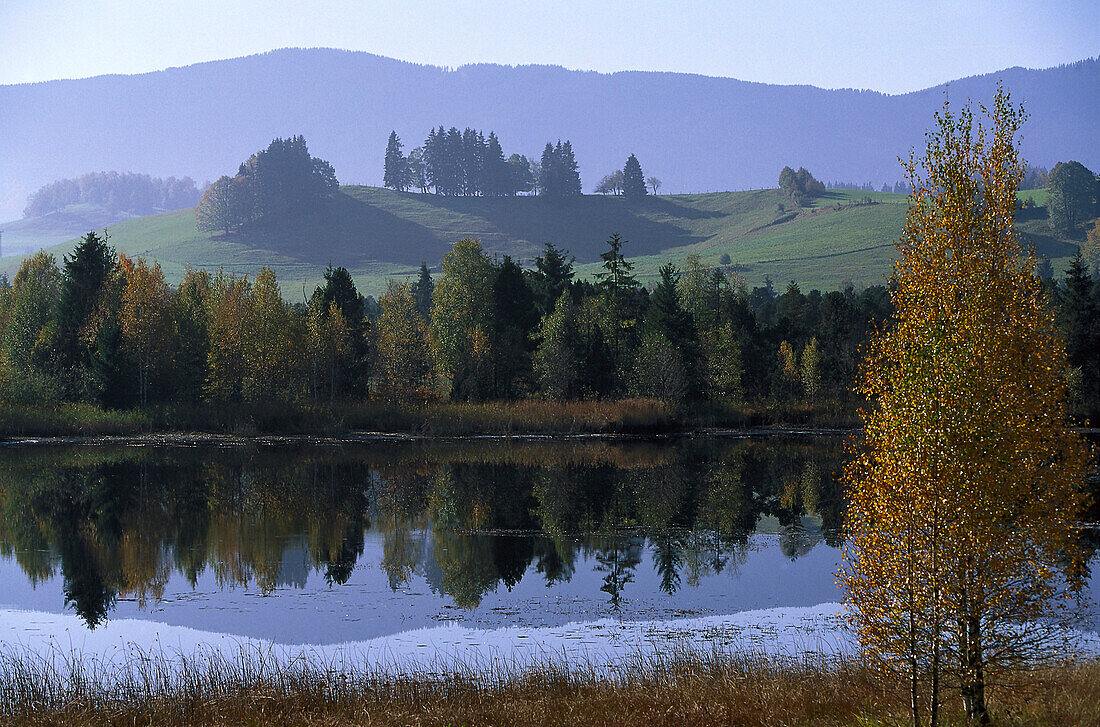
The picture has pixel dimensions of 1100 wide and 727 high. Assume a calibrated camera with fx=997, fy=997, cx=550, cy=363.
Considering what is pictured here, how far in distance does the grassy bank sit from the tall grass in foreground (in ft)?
192

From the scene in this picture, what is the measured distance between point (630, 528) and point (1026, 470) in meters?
27.3

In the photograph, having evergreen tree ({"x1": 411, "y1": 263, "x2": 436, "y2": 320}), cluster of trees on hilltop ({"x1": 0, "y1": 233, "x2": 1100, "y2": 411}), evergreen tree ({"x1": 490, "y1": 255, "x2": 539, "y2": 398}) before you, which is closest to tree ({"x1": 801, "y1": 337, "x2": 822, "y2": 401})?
cluster of trees on hilltop ({"x1": 0, "y1": 233, "x2": 1100, "y2": 411})

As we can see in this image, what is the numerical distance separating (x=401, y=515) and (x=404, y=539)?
5.74 meters

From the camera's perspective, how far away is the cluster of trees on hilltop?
82.0m

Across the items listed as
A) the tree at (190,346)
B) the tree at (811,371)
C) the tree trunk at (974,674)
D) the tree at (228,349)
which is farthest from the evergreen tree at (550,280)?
the tree trunk at (974,674)

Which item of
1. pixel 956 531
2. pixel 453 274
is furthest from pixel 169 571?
pixel 453 274

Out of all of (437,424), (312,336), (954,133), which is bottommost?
(437,424)

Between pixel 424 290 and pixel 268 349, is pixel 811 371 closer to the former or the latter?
pixel 268 349

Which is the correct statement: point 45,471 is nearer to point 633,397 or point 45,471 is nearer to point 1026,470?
point 633,397

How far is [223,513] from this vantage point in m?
44.6

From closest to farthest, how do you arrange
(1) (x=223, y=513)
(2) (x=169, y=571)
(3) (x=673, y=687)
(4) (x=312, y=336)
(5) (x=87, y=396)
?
(3) (x=673, y=687), (2) (x=169, y=571), (1) (x=223, y=513), (5) (x=87, y=396), (4) (x=312, y=336)

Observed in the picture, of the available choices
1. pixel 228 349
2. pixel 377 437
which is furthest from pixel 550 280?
pixel 228 349

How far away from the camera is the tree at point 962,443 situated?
580 inches

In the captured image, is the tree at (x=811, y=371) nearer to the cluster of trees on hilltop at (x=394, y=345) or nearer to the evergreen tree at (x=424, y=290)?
the cluster of trees on hilltop at (x=394, y=345)
